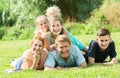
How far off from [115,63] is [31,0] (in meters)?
19.8

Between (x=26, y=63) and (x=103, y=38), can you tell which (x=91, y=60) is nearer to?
(x=103, y=38)

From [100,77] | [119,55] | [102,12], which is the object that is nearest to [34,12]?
[102,12]

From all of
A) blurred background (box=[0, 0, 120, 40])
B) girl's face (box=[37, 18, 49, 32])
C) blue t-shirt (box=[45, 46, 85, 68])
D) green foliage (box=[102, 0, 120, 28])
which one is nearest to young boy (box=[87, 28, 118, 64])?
blue t-shirt (box=[45, 46, 85, 68])

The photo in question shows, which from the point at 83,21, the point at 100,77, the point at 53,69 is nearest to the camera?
the point at 100,77

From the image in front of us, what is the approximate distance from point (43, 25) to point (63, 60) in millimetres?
852

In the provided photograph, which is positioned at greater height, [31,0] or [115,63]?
[31,0]

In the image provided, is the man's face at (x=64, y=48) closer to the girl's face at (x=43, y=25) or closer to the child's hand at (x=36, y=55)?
the child's hand at (x=36, y=55)

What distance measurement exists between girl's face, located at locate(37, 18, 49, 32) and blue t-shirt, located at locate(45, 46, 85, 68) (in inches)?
22.8

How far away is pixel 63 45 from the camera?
8328 millimetres

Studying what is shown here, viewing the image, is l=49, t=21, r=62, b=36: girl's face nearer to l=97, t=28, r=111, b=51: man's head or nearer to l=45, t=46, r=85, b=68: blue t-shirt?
l=45, t=46, r=85, b=68: blue t-shirt

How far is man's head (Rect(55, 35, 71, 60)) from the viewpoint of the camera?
830 cm

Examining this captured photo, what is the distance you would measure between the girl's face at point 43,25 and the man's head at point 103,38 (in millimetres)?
1078

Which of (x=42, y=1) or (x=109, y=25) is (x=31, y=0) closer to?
(x=42, y=1)

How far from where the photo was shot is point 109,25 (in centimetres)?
2483
